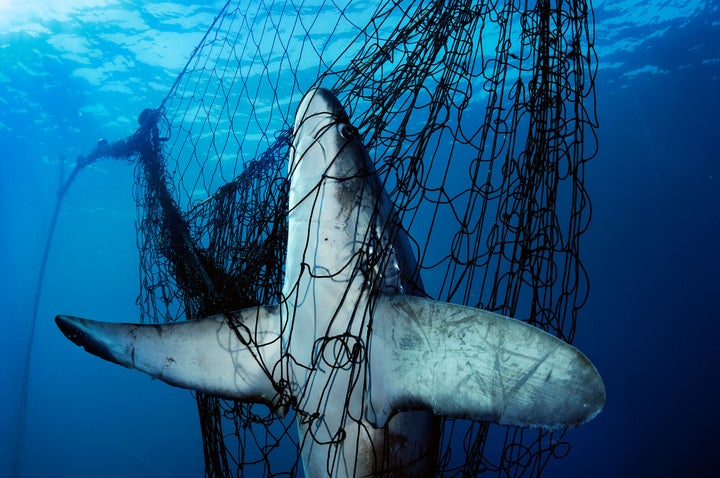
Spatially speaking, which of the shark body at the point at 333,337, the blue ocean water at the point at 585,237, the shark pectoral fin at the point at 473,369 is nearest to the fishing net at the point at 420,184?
the shark body at the point at 333,337

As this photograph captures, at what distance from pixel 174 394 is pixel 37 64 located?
50.3 meters

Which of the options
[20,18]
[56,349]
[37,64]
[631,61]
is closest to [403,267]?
[20,18]

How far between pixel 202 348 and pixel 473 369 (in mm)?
1552

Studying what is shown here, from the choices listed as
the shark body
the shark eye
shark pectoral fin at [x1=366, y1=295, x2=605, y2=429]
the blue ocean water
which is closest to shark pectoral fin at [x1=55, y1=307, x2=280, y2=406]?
the shark body

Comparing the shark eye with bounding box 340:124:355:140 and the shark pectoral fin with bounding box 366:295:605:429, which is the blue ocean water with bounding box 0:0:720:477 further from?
the shark pectoral fin with bounding box 366:295:605:429

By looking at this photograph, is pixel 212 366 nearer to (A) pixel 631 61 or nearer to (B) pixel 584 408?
(B) pixel 584 408

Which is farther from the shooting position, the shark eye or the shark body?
the shark eye

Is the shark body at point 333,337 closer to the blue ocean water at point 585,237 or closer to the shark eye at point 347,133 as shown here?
the shark eye at point 347,133

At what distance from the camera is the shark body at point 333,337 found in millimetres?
2183

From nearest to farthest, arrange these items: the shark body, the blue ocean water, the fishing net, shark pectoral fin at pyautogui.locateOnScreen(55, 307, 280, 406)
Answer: the shark body
shark pectoral fin at pyautogui.locateOnScreen(55, 307, 280, 406)
the fishing net
the blue ocean water

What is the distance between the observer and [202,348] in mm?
2459

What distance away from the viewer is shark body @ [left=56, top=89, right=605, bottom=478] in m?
2.18

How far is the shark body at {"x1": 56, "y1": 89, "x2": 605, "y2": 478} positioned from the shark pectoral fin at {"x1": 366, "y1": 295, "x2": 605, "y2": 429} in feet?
0.03

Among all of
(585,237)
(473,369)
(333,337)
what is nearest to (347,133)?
(333,337)
